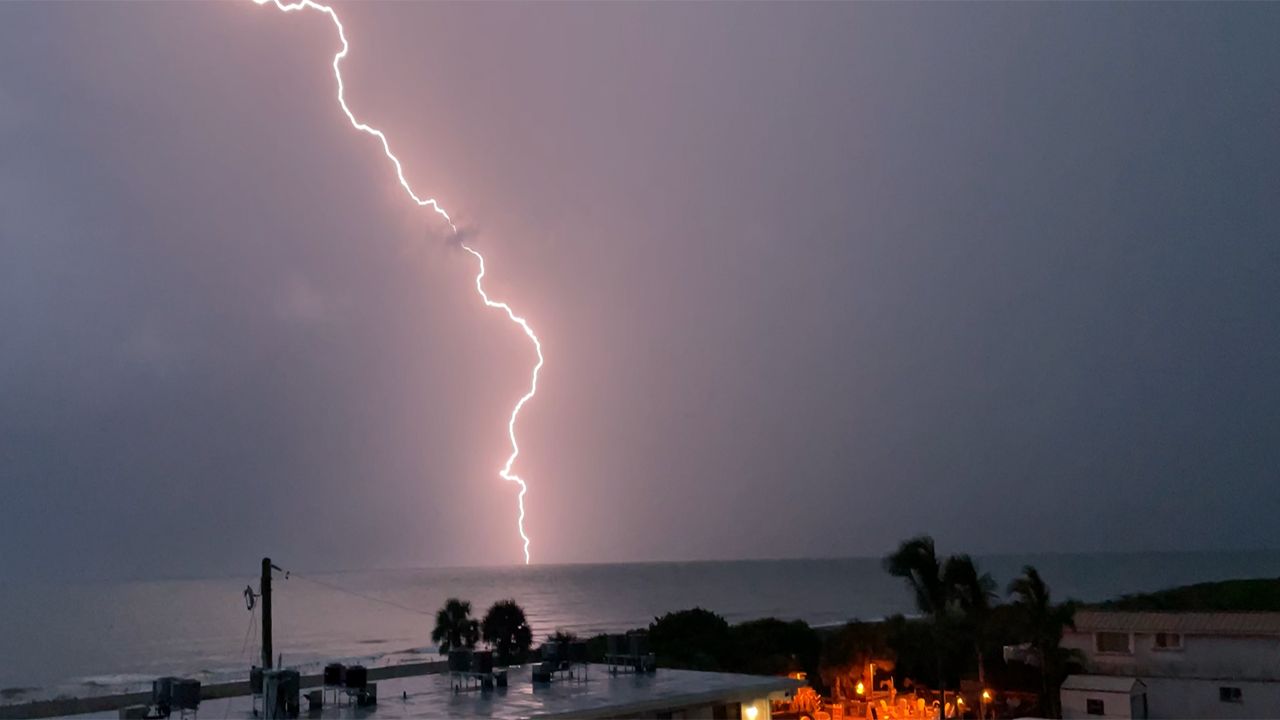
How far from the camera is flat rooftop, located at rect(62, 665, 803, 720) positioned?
14461 mm

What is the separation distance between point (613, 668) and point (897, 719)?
13268 millimetres

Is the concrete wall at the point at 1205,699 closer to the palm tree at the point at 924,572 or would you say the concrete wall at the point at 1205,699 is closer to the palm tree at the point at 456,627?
the palm tree at the point at 924,572

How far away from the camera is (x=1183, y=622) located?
26.2 meters

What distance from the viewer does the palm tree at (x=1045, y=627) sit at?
28.7m

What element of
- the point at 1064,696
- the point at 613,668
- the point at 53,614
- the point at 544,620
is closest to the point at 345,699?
the point at 613,668

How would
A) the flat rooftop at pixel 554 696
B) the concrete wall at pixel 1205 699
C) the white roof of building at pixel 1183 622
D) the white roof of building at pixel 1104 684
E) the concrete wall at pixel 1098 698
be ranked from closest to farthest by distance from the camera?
the flat rooftop at pixel 554 696, the concrete wall at pixel 1205 699, the white roof of building at pixel 1183 622, the concrete wall at pixel 1098 698, the white roof of building at pixel 1104 684

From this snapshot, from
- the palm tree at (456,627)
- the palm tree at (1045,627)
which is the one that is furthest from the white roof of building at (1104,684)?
the palm tree at (456,627)

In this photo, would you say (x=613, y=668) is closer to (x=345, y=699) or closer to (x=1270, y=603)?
(x=345, y=699)

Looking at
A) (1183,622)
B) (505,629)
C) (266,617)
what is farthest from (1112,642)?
(505,629)

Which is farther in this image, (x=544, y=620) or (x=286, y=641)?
(x=544, y=620)

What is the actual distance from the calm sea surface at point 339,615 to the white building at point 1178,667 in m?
54.5

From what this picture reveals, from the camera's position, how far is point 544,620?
352 feet

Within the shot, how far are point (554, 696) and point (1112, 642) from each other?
18.5 metres

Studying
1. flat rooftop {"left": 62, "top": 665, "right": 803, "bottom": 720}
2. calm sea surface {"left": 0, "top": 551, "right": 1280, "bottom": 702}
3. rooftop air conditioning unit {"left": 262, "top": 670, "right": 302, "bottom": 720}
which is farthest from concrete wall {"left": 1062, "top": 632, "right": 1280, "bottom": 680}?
calm sea surface {"left": 0, "top": 551, "right": 1280, "bottom": 702}
